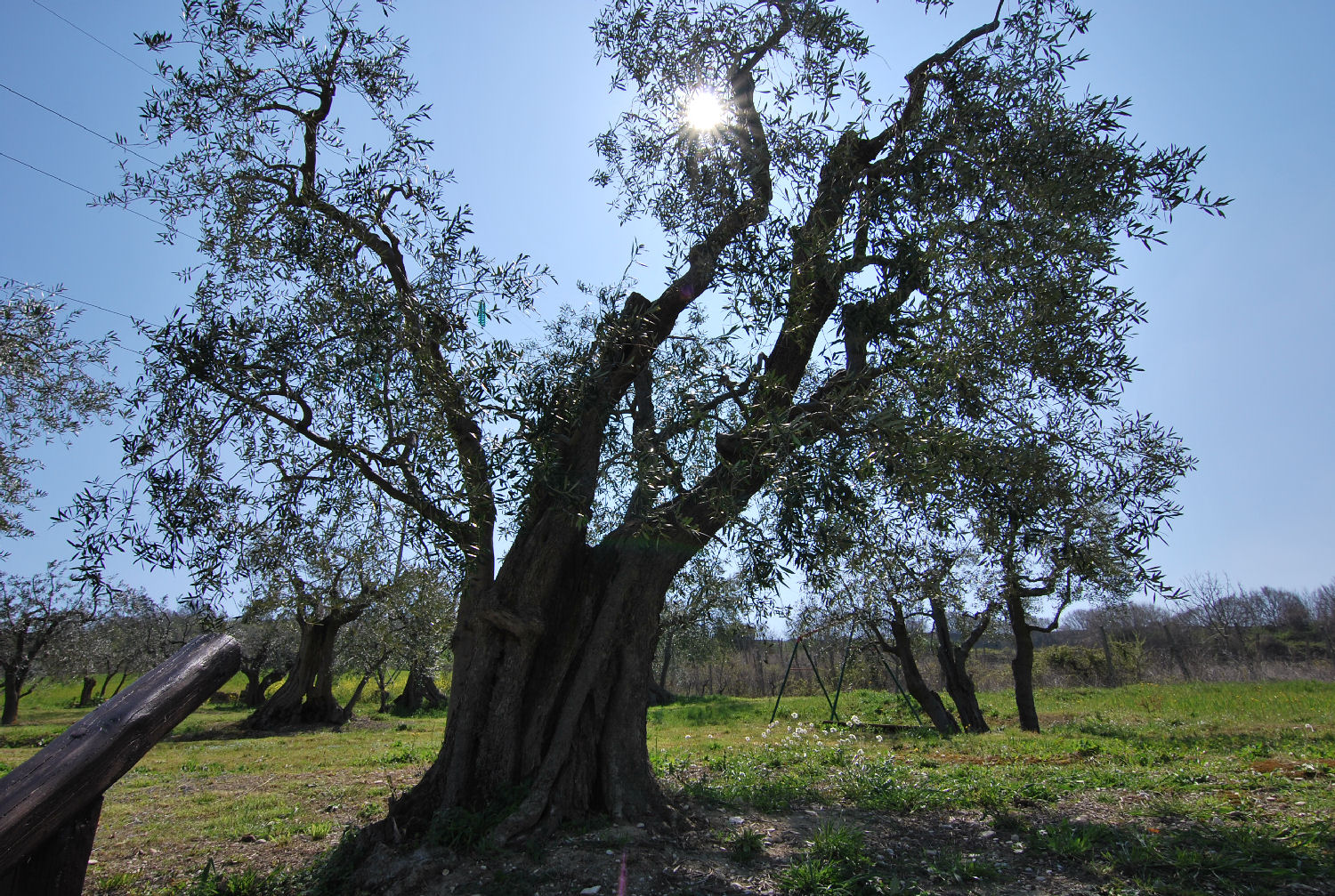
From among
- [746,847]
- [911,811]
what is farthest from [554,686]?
[911,811]

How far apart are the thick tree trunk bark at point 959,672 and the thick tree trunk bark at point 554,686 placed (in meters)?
12.4

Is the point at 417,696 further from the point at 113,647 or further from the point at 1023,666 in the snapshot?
the point at 1023,666

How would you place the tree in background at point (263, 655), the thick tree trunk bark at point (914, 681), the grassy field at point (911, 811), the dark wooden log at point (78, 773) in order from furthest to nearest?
1. the tree in background at point (263, 655)
2. the thick tree trunk bark at point (914, 681)
3. the grassy field at point (911, 811)
4. the dark wooden log at point (78, 773)

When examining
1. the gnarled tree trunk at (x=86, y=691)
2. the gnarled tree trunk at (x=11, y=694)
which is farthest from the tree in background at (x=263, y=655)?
the gnarled tree trunk at (x=86, y=691)

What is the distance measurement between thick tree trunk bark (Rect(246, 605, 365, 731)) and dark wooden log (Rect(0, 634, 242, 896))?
2289 cm

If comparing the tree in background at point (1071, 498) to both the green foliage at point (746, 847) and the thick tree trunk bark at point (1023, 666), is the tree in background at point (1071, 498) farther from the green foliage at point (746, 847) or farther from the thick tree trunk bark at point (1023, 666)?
the thick tree trunk bark at point (1023, 666)

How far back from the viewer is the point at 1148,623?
2103 inches

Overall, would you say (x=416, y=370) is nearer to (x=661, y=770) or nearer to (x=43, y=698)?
(x=661, y=770)

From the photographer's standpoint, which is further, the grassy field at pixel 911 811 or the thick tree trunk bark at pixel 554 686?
the thick tree trunk bark at pixel 554 686

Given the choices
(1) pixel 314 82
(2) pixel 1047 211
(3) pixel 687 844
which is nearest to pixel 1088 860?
(3) pixel 687 844

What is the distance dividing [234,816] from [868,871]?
7602 mm

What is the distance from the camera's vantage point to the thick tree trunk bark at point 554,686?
22.0 ft

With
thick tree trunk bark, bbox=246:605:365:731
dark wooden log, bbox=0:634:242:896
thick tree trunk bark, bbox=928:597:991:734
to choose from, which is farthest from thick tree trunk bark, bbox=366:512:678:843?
thick tree trunk bark, bbox=246:605:365:731

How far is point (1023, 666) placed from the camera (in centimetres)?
1808
